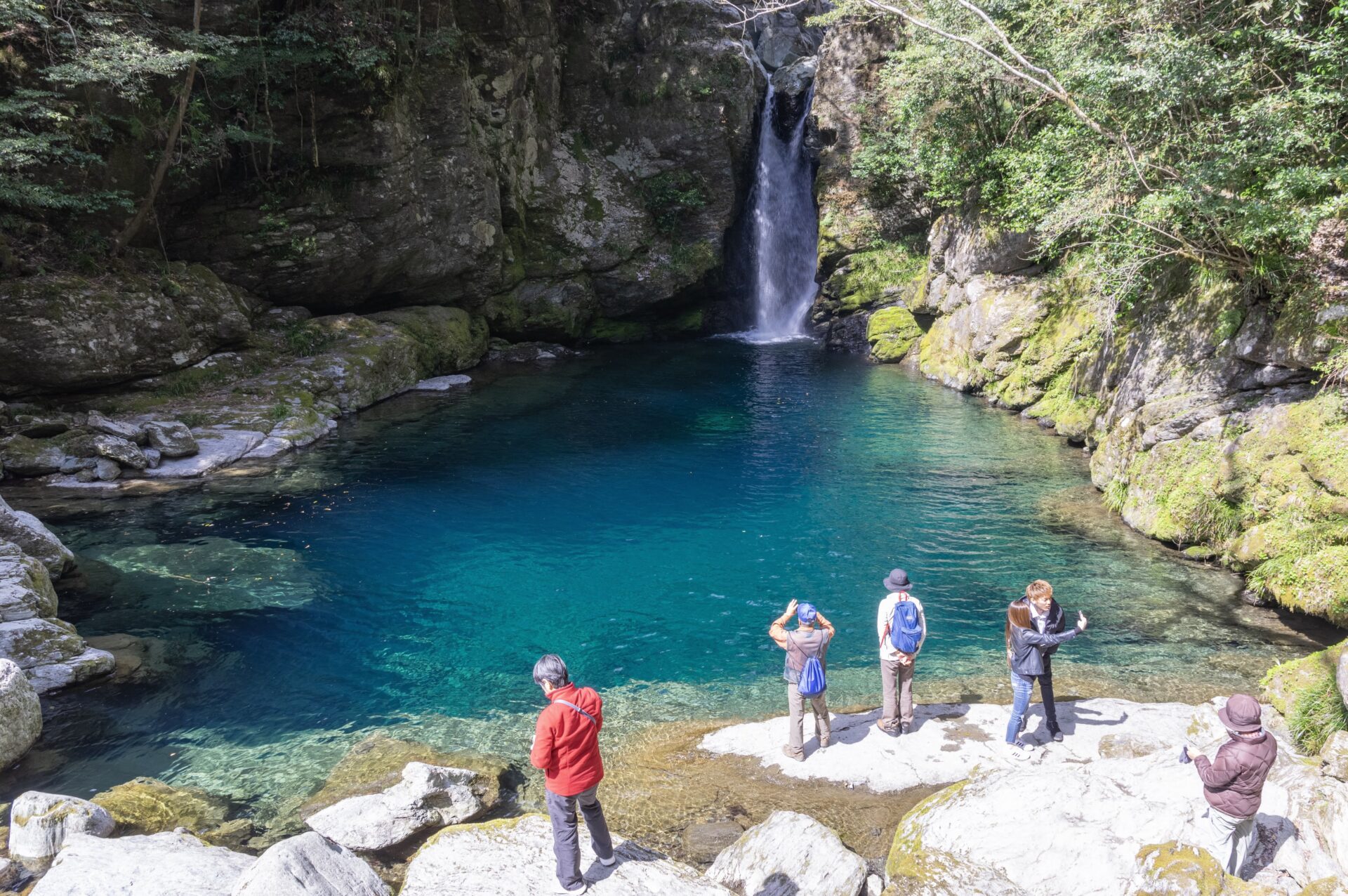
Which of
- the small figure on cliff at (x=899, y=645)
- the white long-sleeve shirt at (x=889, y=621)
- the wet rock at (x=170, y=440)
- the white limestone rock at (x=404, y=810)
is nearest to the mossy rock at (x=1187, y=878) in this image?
the small figure on cliff at (x=899, y=645)

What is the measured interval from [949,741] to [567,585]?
281 inches

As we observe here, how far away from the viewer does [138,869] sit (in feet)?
19.9

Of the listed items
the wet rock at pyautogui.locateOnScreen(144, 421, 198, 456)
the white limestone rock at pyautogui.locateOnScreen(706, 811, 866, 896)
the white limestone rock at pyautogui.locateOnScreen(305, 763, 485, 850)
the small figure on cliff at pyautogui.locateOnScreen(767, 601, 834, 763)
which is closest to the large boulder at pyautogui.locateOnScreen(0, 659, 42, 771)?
the white limestone rock at pyautogui.locateOnScreen(305, 763, 485, 850)

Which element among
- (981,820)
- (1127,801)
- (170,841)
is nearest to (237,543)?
(170,841)

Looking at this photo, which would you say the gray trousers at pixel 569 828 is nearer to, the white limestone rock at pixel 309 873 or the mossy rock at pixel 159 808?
the white limestone rock at pixel 309 873

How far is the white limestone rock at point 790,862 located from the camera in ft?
21.5

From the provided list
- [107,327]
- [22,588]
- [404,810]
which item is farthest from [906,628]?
[107,327]

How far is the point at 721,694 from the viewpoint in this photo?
10.7 metres

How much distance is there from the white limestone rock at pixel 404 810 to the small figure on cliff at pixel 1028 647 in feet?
18.4

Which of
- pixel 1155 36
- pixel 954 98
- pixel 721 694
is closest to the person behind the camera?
pixel 721 694

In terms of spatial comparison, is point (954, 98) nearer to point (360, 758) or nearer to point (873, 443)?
point (873, 443)

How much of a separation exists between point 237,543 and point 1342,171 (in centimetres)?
1962

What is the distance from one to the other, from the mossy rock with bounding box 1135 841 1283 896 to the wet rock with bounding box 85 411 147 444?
21.7 meters

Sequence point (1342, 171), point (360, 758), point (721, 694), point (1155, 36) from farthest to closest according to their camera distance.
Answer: point (1155, 36), point (1342, 171), point (721, 694), point (360, 758)
